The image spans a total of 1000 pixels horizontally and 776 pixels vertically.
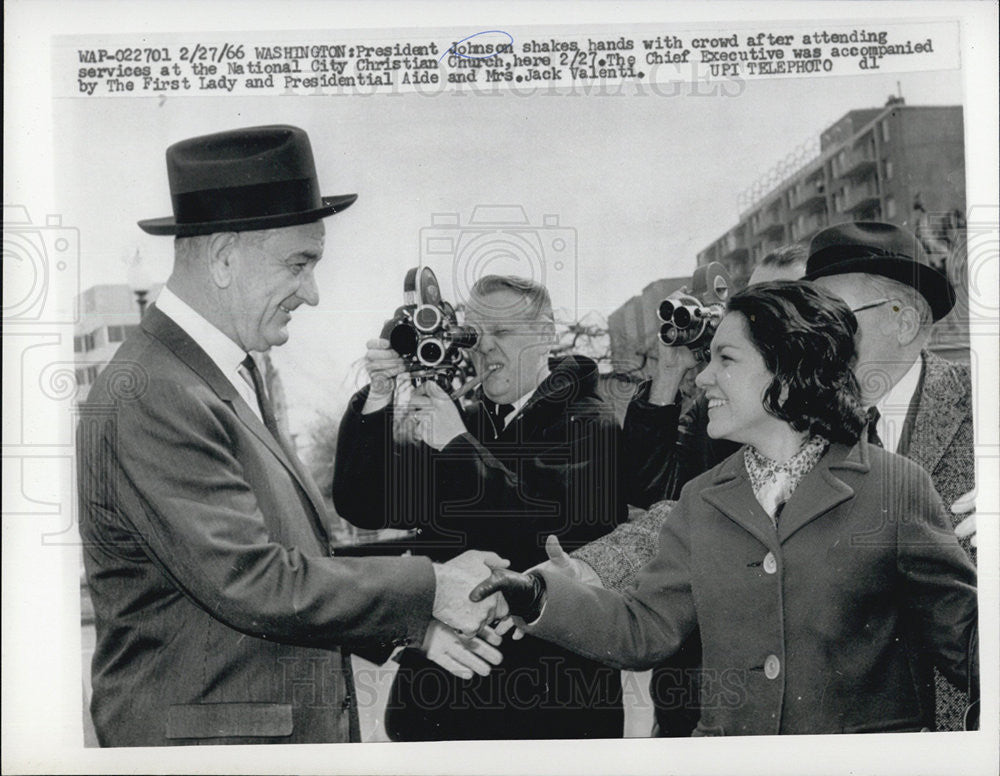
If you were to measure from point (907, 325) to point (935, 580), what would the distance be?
99 cm

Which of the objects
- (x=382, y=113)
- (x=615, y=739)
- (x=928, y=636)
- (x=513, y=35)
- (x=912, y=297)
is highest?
(x=513, y=35)

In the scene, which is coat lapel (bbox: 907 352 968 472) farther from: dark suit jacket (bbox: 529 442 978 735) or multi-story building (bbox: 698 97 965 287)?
multi-story building (bbox: 698 97 965 287)

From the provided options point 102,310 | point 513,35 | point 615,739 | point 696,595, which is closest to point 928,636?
point 696,595

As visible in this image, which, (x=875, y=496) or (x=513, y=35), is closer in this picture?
(x=875, y=496)

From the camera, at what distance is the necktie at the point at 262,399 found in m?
4.11

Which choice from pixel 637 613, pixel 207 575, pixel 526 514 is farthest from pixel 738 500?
pixel 207 575

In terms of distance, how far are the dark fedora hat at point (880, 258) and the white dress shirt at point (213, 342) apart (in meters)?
2.20

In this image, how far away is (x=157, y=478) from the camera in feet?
12.8

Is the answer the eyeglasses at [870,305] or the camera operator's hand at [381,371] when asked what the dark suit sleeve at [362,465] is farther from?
the eyeglasses at [870,305]

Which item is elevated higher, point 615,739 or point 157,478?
point 157,478

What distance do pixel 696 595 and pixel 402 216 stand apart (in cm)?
185

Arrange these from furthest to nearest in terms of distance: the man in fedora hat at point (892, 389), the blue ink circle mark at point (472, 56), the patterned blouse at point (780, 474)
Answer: the blue ink circle mark at point (472, 56) < the man in fedora hat at point (892, 389) < the patterned blouse at point (780, 474)

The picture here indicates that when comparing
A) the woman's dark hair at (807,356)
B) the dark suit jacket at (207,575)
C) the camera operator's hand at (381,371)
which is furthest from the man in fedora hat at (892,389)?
the camera operator's hand at (381,371)

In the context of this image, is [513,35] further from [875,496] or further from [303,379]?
[875,496]
